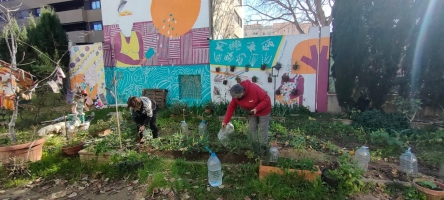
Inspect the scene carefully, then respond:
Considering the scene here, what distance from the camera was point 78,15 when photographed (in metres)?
29.2

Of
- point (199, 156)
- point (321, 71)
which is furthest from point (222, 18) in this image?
point (199, 156)

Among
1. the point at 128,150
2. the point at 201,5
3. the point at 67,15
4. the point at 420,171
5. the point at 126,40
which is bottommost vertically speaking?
the point at 420,171

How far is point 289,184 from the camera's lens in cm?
333

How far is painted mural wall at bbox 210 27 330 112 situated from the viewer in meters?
8.35

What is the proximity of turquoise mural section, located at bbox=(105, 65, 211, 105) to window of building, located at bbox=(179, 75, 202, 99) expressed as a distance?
0.15 m

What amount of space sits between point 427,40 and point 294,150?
5.37 m

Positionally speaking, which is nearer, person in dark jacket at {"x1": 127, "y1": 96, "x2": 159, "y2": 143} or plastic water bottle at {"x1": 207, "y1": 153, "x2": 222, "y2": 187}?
plastic water bottle at {"x1": 207, "y1": 153, "x2": 222, "y2": 187}

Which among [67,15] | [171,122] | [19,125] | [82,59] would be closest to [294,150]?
[171,122]

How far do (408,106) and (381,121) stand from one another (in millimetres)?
959

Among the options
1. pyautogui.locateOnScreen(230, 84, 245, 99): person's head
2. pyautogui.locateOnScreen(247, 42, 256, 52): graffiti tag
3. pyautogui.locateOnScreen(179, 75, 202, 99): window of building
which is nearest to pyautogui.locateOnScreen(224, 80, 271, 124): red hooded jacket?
pyautogui.locateOnScreen(230, 84, 245, 99): person's head

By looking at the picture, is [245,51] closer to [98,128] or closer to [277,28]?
[98,128]

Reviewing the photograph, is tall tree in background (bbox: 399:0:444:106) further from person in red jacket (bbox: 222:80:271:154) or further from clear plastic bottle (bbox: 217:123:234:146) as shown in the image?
clear plastic bottle (bbox: 217:123:234:146)

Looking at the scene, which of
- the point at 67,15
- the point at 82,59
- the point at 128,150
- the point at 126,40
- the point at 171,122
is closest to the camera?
the point at 128,150

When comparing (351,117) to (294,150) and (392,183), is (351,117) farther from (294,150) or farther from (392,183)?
(392,183)
